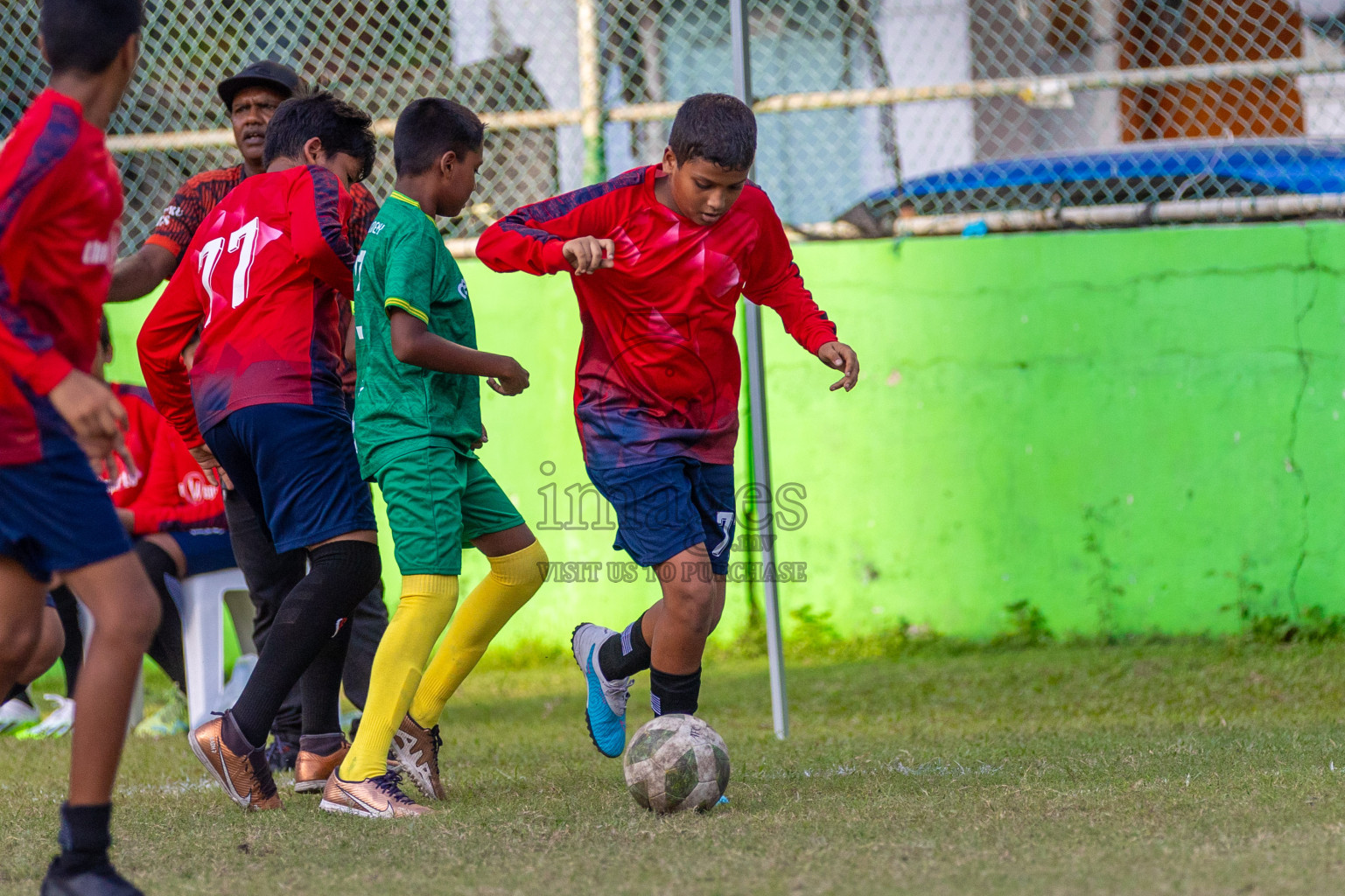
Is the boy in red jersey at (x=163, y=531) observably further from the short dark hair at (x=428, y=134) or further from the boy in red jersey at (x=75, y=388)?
the boy in red jersey at (x=75, y=388)

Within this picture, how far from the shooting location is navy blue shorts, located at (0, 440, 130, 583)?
8.47 ft

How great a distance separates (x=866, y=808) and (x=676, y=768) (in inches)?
19.3

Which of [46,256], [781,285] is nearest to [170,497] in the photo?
[781,285]

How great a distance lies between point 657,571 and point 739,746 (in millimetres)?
1245

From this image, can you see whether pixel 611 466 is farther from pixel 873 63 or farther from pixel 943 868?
pixel 873 63

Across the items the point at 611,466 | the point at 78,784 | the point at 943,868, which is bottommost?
the point at 943,868

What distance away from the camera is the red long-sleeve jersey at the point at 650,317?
383cm

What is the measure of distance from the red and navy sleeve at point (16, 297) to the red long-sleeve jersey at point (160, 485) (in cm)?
331

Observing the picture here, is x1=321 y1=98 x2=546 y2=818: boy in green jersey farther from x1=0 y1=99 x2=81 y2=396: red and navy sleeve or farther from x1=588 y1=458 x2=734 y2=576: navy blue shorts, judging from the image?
x1=0 y1=99 x2=81 y2=396: red and navy sleeve

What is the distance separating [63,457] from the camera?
2.61 meters

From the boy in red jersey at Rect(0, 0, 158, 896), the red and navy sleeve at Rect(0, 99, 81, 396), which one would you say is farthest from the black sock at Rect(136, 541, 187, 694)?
the red and navy sleeve at Rect(0, 99, 81, 396)

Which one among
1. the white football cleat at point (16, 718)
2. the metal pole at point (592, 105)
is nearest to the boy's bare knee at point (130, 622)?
the white football cleat at point (16, 718)

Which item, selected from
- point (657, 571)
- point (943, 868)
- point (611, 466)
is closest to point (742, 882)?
point (943, 868)

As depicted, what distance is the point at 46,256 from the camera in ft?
8.54
